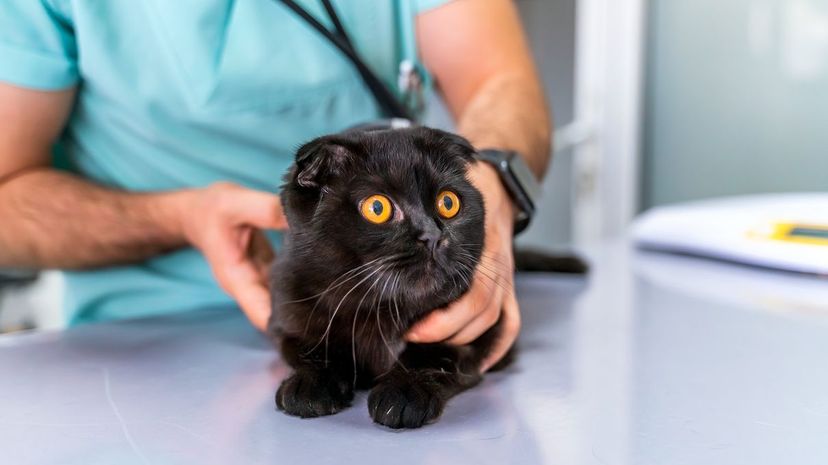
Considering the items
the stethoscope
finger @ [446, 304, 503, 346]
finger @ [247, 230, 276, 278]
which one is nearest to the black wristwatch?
the stethoscope

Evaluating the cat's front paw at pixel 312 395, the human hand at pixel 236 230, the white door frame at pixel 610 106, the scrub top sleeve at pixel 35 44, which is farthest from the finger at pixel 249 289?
A: the white door frame at pixel 610 106

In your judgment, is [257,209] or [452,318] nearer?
[452,318]

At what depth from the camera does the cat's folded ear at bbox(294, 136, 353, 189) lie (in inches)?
25.5

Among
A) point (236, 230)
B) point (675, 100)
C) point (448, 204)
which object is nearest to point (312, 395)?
point (448, 204)

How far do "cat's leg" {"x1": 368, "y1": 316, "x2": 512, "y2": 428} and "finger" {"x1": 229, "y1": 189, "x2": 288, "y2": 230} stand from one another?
0.85ft

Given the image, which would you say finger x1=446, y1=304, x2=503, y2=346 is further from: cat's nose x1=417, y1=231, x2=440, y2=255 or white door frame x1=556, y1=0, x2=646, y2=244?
white door frame x1=556, y1=0, x2=646, y2=244

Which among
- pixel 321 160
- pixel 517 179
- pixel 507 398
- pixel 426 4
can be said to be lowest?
pixel 507 398

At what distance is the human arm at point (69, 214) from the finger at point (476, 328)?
324 millimetres

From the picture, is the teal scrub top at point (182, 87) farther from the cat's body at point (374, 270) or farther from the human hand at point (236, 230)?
the cat's body at point (374, 270)

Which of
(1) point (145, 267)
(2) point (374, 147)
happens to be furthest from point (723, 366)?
(1) point (145, 267)

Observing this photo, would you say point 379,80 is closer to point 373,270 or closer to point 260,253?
point 260,253

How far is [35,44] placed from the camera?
3.29 ft

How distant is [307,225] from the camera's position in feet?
2.36

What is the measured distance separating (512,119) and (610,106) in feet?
4.45
